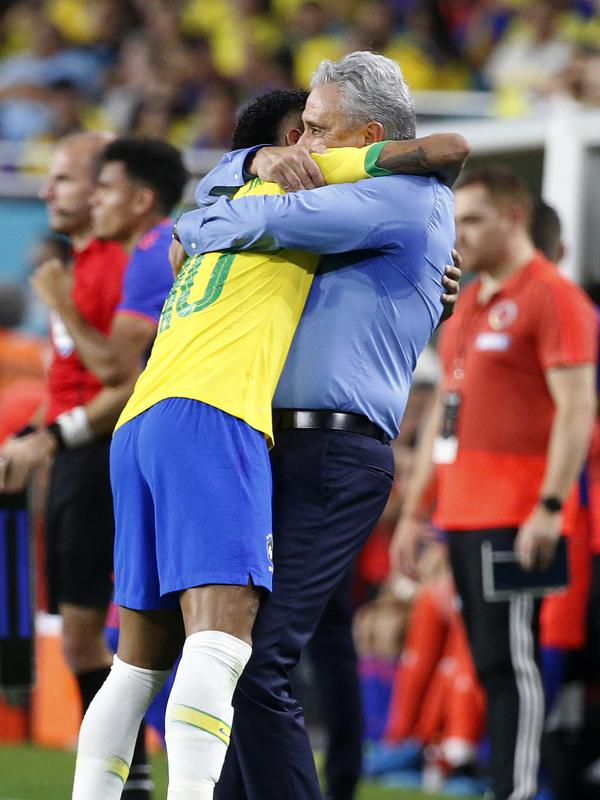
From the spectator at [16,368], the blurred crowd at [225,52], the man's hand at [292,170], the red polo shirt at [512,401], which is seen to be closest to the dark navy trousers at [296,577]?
the man's hand at [292,170]

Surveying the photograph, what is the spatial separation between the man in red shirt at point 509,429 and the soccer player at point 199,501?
5.85 feet

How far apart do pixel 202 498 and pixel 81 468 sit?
1.55 meters

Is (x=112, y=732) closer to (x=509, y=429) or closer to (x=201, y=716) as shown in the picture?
(x=201, y=716)

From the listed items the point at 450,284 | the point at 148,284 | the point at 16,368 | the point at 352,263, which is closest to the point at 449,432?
the point at 148,284

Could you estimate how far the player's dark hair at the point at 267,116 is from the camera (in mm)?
3533

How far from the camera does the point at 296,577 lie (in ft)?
10.4

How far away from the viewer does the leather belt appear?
10.5ft

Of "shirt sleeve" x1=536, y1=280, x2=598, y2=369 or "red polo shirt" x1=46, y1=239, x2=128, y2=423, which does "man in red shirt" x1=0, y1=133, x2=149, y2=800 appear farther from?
"shirt sleeve" x1=536, y1=280, x2=598, y2=369

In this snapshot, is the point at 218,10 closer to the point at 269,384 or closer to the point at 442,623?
the point at 442,623

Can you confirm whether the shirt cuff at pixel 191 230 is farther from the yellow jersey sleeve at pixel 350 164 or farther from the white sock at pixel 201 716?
the white sock at pixel 201 716

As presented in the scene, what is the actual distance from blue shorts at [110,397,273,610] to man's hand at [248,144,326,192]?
513 millimetres

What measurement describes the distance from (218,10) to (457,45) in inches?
112

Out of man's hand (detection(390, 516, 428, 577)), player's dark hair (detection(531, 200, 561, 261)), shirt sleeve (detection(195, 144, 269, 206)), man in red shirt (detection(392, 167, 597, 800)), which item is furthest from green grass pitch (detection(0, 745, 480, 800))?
shirt sleeve (detection(195, 144, 269, 206))

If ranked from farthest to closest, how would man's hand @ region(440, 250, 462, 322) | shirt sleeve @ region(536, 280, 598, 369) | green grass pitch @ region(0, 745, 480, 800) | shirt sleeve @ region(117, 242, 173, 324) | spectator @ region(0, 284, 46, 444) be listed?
spectator @ region(0, 284, 46, 444)
green grass pitch @ region(0, 745, 480, 800)
shirt sleeve @ region(536, 280, 598, 369)
shirt sleeve @ region(117, 242, 173, 324)
man's hand @ region(440, 250, 462, 322)
